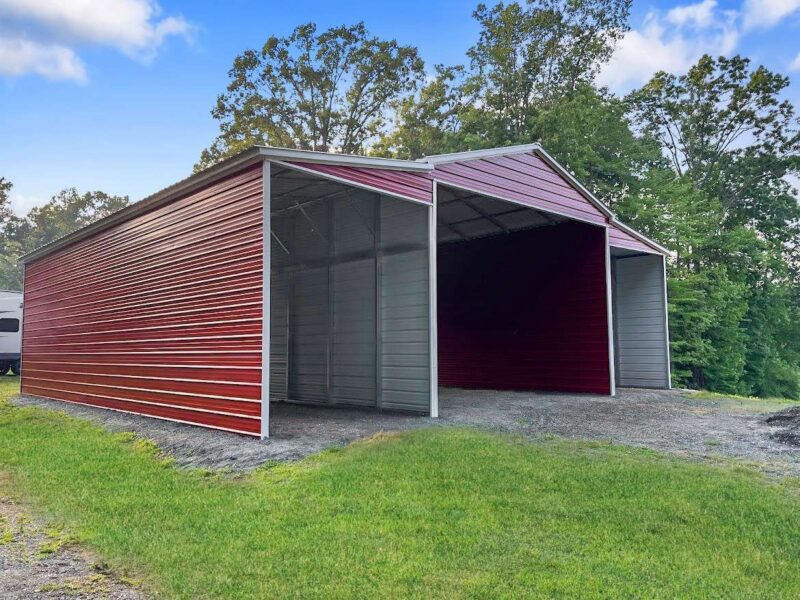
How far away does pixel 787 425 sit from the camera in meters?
7.41

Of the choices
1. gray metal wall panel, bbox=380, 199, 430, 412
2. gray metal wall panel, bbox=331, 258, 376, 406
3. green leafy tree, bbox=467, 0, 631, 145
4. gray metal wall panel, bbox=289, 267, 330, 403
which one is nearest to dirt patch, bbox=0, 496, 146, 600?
gray metal wall panel, bbox=380, 199, 430, 412

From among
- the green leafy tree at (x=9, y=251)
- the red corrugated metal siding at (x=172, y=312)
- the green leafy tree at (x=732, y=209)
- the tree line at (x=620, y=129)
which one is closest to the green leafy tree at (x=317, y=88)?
the tree line at (x=620, y=129)

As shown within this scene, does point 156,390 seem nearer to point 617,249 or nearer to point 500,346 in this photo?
point 500,346

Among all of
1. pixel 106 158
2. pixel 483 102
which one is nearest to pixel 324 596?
pixel 106 158

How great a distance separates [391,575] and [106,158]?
19.8 metres

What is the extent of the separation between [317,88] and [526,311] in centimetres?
1688

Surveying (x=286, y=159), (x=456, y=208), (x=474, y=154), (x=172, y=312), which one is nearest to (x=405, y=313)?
(x=474, y=154)

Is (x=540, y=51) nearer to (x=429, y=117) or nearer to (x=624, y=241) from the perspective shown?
(x=429, y=117)

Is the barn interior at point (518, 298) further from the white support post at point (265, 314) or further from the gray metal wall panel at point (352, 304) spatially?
the white support post at point (265, 314)

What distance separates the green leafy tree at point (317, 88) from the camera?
25.5m

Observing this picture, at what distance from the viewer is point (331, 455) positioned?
586 centimetres

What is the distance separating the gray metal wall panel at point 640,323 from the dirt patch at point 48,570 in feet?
40.3

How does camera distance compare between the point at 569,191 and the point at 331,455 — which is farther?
the point at 569,191

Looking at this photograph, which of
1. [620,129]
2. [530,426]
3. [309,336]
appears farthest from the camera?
[620,129]
